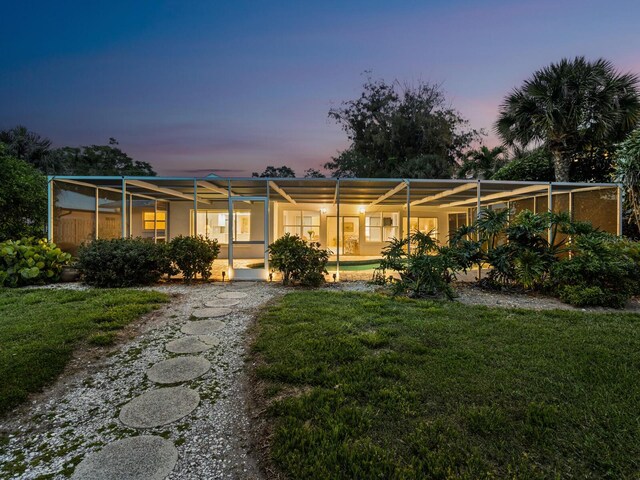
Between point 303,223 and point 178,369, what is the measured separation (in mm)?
12694

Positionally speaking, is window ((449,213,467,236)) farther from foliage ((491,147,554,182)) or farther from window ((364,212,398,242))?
window ((364,212,398,242))

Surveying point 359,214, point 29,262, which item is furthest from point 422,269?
point 359,214

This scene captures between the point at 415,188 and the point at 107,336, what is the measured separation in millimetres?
8264

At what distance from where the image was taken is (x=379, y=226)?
16031mm

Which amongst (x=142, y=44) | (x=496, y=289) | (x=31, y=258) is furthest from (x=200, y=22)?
(x=496, y=289)

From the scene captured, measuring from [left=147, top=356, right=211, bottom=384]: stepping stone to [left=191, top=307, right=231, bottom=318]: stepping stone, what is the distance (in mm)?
1630

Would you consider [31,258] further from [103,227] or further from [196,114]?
[196,114]

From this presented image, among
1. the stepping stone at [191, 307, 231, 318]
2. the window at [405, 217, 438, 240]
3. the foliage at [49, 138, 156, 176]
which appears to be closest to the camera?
the stepping stone at [191, 307, 231, 318]

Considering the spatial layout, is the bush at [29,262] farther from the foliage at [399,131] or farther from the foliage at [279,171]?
the foliage at [279,171]

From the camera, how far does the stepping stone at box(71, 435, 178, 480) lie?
76.3 inches

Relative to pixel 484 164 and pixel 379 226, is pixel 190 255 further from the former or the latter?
pixel 484 164

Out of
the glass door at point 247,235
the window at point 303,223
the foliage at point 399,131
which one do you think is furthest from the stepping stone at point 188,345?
the foliage at point 399,131

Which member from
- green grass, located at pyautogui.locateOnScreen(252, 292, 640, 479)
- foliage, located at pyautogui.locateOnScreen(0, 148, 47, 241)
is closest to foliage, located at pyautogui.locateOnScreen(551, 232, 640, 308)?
green grass, located at pyautogui.locateOnScreen(252, 292, 640, 479)

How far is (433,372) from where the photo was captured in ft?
10.0
